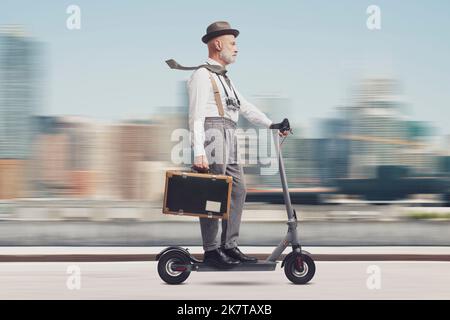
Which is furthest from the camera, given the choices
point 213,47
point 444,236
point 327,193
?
point 327,193

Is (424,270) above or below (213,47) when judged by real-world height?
below

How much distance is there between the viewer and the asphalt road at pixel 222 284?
711 cm

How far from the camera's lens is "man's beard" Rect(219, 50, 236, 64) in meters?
7.25

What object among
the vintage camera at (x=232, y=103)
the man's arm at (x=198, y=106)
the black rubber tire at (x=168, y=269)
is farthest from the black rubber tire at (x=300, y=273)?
the vintage camera at (x=232, y=103)

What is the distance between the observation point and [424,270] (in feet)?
32.9

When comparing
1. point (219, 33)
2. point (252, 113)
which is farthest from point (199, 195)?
point (219, 33)

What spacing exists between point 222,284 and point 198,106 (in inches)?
71.7

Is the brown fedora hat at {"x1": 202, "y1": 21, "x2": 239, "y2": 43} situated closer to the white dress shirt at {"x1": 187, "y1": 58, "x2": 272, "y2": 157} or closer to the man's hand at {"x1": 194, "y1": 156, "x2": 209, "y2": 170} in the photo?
the white dress shirt at {"x1": 187, "y1": 58, "x2": 272, "y2": 157}

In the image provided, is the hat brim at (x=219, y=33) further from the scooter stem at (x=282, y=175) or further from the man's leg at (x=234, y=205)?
the man's leg at (x=234, y=205)

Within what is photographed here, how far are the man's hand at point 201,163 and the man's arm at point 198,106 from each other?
0.6 inches

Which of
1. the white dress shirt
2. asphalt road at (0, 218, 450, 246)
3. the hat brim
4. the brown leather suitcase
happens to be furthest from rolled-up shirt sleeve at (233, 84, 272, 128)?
asphalt road at (0, 218, 450, 246)
